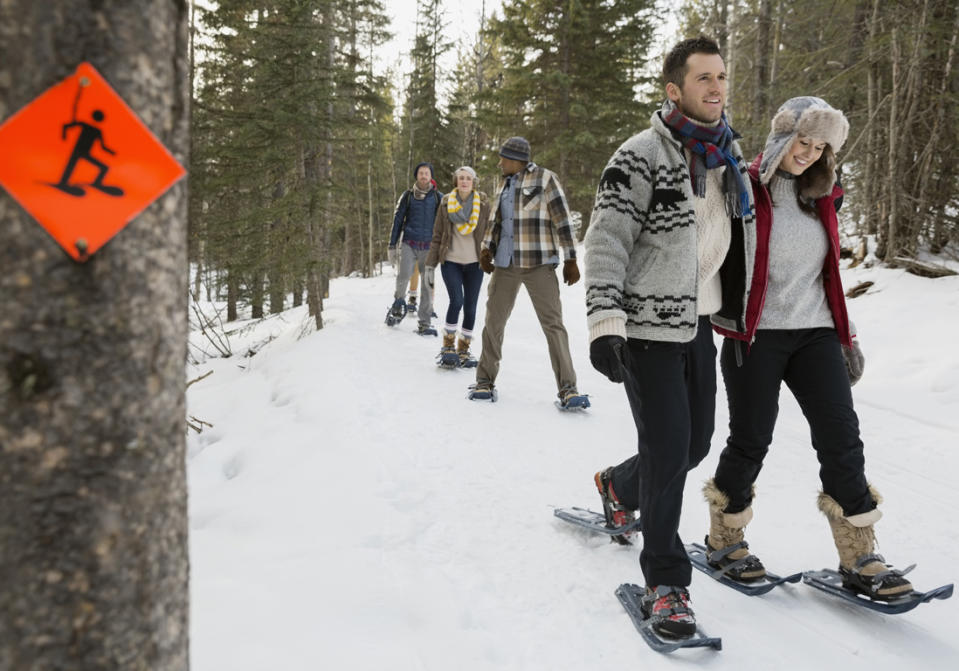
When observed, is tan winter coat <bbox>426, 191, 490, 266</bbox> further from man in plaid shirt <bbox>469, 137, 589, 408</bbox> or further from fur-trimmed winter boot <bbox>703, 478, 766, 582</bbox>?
fur-trimmed winter boot <bbox>703, 478, 766, 582</bbox>

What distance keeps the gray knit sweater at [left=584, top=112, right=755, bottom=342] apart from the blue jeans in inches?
186

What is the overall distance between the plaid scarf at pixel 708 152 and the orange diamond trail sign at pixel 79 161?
82.2 inches

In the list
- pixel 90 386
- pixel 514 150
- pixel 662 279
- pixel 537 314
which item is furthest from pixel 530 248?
pixel 90 386

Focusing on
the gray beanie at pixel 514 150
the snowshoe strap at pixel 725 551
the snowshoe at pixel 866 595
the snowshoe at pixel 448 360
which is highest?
the gray beanie at pixel 514 150

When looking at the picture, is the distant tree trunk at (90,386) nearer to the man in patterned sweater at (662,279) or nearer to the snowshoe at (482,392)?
the man in patterned sweater at (662,279)

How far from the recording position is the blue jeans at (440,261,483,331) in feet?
23.5

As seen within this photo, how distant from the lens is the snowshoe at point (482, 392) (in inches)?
226

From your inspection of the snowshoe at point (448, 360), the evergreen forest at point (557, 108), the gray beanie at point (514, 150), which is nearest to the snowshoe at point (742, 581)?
the gray beanie at point (514, 150)

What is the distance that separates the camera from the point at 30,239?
88 centimetres

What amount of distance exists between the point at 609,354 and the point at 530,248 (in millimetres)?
3342

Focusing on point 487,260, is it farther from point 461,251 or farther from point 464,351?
point 464,351

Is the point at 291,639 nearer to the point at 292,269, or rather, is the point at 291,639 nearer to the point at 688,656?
the point at 688,656

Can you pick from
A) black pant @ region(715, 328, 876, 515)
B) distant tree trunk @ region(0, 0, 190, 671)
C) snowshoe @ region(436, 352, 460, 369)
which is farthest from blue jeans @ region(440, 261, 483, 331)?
distant tree trunk @ region(0, 0, 190, 671)

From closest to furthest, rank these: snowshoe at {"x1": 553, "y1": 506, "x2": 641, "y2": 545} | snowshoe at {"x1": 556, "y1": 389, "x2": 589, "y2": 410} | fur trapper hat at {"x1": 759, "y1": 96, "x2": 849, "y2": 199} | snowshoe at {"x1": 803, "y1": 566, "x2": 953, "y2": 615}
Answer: snowshoe at {"x1": 803, "y1": 566, "x2": 953, "y2": 615} → fur trapper hat at {"x1": 759, "y1": 96, "x2": 849, "y2": 199} → snowshoe at {"x1": 553, "y1": 506, "x2": 641, "y2": 545} → snowshoe at {"x1": 556, "y1": 389, "x2": 589, "y2": 410}
